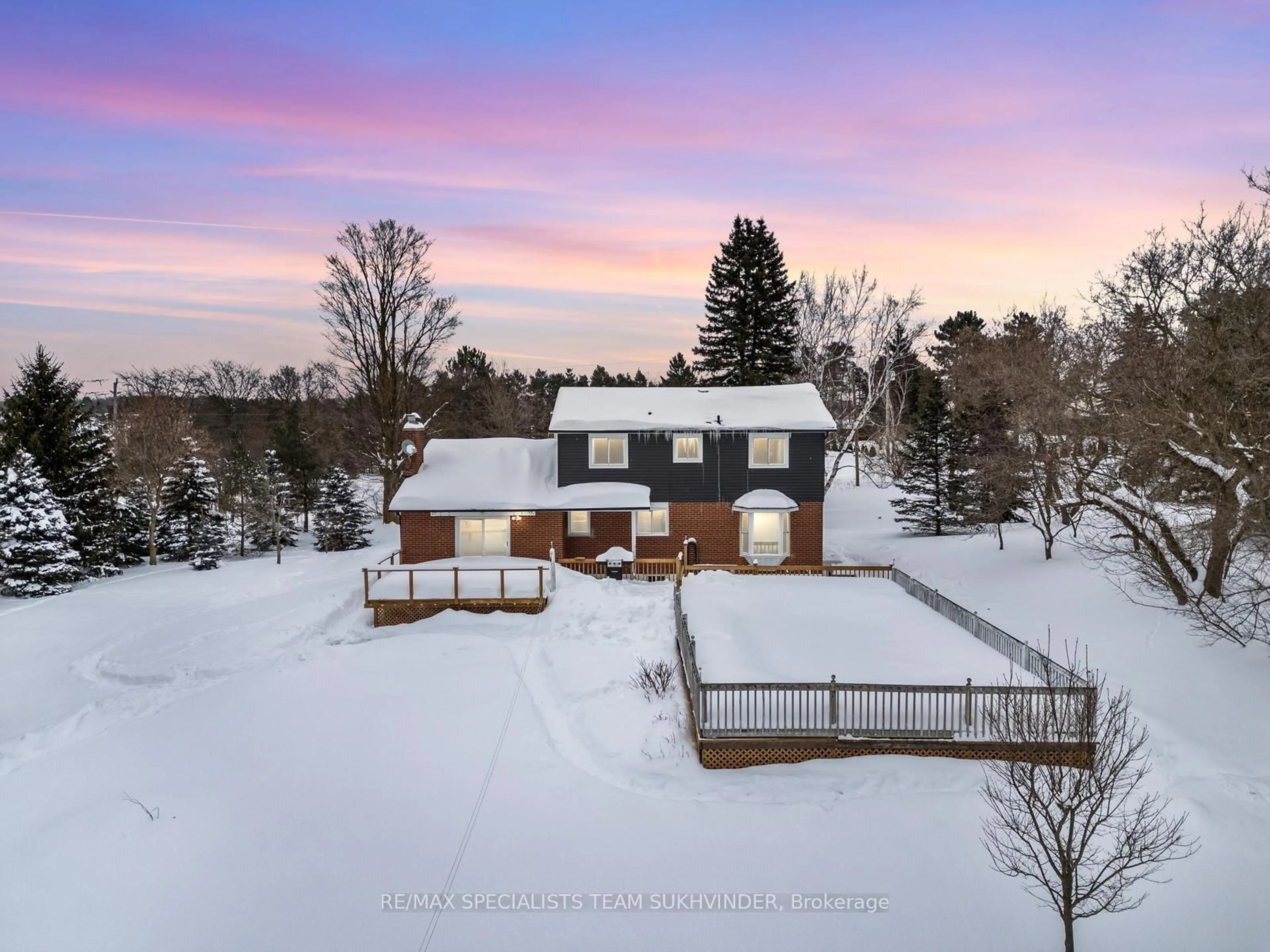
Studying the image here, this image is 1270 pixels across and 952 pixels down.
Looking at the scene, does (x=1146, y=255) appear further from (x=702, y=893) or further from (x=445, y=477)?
(x=445, y=477)

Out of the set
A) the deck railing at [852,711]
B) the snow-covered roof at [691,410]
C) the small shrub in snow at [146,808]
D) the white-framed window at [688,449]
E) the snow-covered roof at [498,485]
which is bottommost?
the small shrub in snow at [146,808]

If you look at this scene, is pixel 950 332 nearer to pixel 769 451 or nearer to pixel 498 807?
pixel 769 451

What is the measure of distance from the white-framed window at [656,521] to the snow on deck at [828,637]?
16.3 feet

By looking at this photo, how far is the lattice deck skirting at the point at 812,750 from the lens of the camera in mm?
9836

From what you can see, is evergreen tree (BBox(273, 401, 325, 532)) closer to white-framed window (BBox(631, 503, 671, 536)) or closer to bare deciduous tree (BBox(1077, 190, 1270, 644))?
white-framed window (BBox(631, 503, 671, 536))

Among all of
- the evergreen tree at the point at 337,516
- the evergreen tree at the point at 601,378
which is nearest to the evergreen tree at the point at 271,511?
the evergreen tree at the point at 337,516

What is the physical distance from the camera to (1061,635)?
1565 cm

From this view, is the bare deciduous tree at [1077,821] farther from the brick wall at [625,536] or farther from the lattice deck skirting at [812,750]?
the brick wall at [625,536]

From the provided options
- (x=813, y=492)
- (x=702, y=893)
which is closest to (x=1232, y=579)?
(x=813, y=492)

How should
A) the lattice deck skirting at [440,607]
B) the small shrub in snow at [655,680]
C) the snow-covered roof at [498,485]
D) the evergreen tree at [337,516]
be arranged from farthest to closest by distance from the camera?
the evergreen tree at [337,516] < the snow-covered roof at [498,485] < the lattice deck skirting at [440,607] < the small shrub in snow at [655,680]

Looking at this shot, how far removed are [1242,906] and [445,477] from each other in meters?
21.3

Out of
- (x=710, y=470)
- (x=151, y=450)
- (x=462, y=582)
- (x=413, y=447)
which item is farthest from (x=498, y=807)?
(x=151, y=450)

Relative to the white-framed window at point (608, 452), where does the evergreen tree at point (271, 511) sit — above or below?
below

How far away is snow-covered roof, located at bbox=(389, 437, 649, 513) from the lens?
21.8 metres
